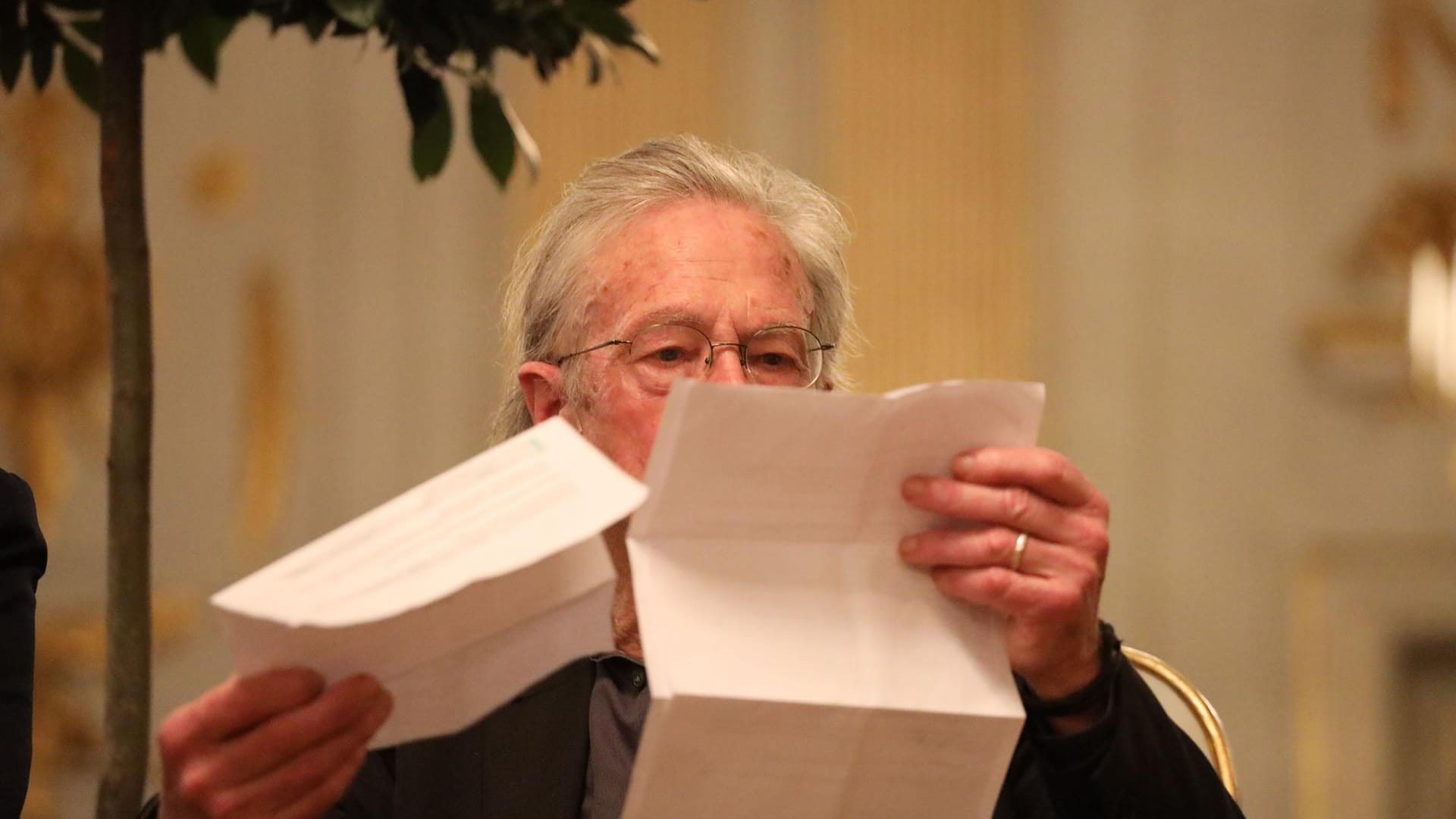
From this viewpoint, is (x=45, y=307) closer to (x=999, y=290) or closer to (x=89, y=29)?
(x=999, y=290)

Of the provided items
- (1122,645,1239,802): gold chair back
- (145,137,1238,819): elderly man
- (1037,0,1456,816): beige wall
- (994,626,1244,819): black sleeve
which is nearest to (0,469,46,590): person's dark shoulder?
(145,137,1238,819): elderly man

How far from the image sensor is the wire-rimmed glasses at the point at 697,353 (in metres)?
1.86

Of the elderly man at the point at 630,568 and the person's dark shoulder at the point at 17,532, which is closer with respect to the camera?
the elderly man at the point at 630,568


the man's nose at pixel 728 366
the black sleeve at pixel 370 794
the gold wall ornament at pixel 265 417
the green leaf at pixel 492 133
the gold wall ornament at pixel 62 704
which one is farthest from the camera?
the gold wall ornament at pixel 265 417

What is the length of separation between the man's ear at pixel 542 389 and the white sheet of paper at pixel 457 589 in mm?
831

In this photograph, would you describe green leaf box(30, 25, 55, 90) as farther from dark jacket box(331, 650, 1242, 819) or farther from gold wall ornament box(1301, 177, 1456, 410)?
gold wall ornament box(1301, 177, 1456, 410)

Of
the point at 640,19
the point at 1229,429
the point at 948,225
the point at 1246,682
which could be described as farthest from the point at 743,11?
the point at 1246,682

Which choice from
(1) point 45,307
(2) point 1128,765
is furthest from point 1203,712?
(1) point 45,307

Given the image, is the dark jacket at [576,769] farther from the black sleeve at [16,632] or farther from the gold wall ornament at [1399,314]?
the gold wall ornament at [1399,314]

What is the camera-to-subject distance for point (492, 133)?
3.85 ft

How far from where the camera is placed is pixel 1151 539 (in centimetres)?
467

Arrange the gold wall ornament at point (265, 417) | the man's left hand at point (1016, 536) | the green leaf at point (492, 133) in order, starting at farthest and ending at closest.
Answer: the gold wall ornament at point (265, 417) < the man's left hand at point (1016, 536) < the green leaf at point (492, 133)

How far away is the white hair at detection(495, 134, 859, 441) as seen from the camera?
79.0 inches

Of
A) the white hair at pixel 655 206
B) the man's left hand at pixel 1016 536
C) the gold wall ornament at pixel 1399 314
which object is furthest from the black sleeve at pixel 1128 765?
the gold wall ornament at pixel 1399 314
